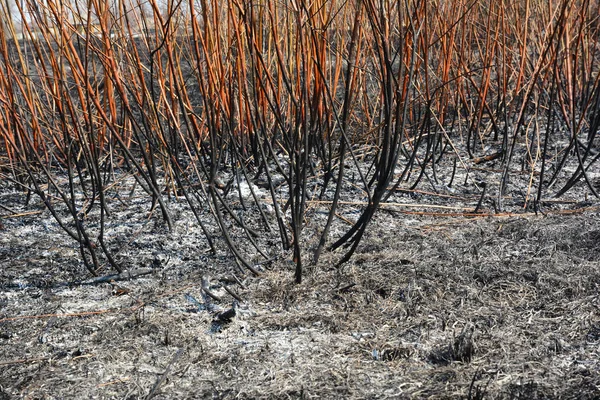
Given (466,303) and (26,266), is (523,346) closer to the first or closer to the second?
(466,303)

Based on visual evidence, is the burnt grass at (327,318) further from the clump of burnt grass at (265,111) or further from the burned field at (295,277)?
the clump of burnt grass at (265,111)

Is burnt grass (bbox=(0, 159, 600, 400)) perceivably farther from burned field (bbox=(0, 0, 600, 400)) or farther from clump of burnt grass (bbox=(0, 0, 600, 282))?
clump of burnt grass (bbox=(0, 0, 600, 282))

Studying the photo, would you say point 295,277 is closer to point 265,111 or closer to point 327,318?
point 327,318

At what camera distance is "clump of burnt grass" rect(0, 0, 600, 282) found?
5.85 ft

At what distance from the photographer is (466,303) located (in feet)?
5.59

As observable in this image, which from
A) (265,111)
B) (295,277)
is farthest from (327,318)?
(265,111)

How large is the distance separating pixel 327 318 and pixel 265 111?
3.67 ft

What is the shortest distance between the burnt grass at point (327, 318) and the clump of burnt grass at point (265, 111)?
111 millimetres

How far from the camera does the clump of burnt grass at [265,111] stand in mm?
1783

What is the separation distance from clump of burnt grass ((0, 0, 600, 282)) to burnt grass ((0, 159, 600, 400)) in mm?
111

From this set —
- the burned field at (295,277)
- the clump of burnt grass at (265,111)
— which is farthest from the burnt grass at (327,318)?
the clump of burnt grass at (265,111)

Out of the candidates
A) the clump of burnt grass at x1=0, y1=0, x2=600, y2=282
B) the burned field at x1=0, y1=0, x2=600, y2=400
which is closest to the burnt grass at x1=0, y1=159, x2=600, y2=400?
the burned field at x1=0, y1=0, x2=600, y2=400

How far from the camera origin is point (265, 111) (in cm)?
257

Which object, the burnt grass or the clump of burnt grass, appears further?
the clump of burnt grass
